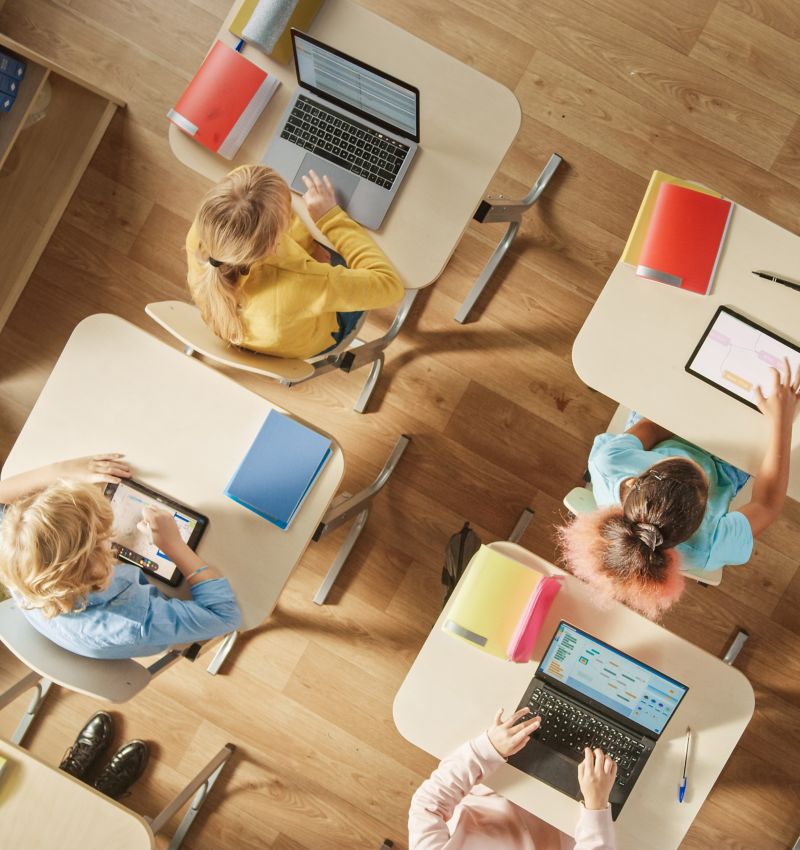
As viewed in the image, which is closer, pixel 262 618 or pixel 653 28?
pixel 262 618

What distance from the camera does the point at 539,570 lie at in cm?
159

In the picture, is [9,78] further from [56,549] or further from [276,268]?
[56,549]

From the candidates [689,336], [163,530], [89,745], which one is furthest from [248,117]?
[89,745]

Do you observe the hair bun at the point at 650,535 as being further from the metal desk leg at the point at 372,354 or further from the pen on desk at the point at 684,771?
the metal desk leg at the point at 372,354

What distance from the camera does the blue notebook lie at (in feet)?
5.34

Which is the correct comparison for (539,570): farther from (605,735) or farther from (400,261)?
(400,261)

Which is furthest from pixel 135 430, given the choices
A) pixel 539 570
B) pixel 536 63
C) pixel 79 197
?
pixel 536 63

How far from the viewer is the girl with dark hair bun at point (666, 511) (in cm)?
142

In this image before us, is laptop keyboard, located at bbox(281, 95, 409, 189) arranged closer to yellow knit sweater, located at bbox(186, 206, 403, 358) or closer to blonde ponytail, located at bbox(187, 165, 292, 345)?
yellow knit sweater, located at bbox(186, 206, 403, 358)

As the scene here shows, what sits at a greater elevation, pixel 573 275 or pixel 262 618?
pixel 573 275

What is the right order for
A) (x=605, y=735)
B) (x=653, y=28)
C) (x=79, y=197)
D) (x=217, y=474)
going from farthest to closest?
(x=79, y=197) → (x=653, y=28) → (x=217, y=474) → (x=605, y=735)

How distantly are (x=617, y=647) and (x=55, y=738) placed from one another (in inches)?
73.5

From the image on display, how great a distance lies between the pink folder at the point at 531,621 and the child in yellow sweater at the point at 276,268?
2.38ft

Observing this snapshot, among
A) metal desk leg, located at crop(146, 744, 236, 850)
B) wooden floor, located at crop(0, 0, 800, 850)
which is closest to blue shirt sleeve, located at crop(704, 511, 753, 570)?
wooden floor, located at crop(0, 0, 800, 850)
